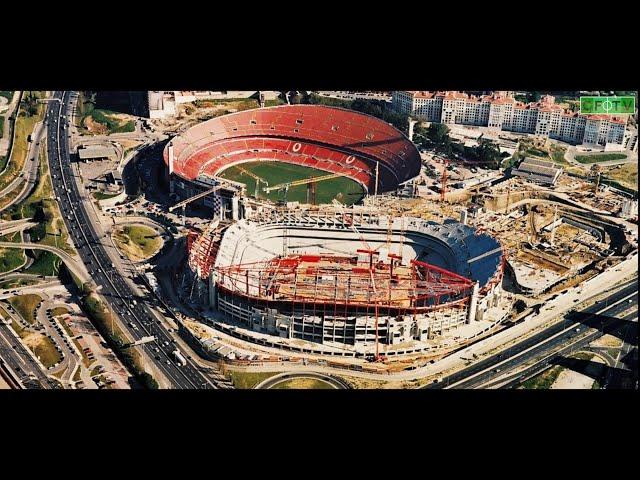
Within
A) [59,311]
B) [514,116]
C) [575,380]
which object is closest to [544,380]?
[575,380]

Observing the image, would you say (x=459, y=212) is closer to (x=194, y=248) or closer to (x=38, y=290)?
(x=194, y=248)

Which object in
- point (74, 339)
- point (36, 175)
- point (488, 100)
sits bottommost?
point (74, 339)

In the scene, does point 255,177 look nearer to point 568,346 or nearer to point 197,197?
point 197,197

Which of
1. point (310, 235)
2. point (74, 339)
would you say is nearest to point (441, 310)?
point (310, 235)

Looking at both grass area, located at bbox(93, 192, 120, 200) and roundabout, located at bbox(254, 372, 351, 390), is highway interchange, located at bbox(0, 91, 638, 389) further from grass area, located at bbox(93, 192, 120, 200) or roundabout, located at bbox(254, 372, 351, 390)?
grass area, located at bbox(93, 192, 120, 200)

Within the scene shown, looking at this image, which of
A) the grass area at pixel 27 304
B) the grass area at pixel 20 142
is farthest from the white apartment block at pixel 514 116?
the grass area at pixel 27 304
